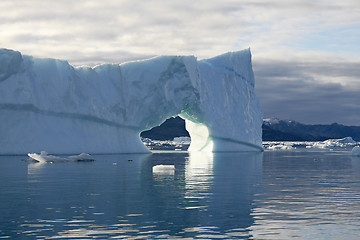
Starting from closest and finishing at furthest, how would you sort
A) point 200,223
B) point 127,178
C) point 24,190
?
1. point 200,223
2. point 24,190
3. point 127,178

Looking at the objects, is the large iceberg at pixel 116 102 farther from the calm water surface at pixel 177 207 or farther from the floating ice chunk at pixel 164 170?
the calm water surface at pixel 177 207

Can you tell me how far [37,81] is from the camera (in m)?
38.0

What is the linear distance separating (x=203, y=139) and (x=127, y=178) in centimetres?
2986

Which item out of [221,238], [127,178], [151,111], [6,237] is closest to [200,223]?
[221,238]

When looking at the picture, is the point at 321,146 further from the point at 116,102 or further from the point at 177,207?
the point at 177,207

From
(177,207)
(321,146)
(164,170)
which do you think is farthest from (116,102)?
(321,146)

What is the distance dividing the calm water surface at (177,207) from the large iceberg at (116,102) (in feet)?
54.7

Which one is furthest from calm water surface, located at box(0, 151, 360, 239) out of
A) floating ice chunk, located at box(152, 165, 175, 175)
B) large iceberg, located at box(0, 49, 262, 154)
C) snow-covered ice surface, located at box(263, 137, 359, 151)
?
snow-covered ice surface, located at box(263, 137, 359, 151)

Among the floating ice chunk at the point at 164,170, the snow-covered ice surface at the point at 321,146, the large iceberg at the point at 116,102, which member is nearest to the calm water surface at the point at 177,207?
the floating ice chunk at the point at 164,170

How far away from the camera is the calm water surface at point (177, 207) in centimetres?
972

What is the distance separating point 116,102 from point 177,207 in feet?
92.7

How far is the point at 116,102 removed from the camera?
4041cm

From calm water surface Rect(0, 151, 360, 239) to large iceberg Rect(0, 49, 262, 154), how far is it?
16.7 metres

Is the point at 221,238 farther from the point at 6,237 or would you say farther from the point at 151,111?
the point at 151,111
